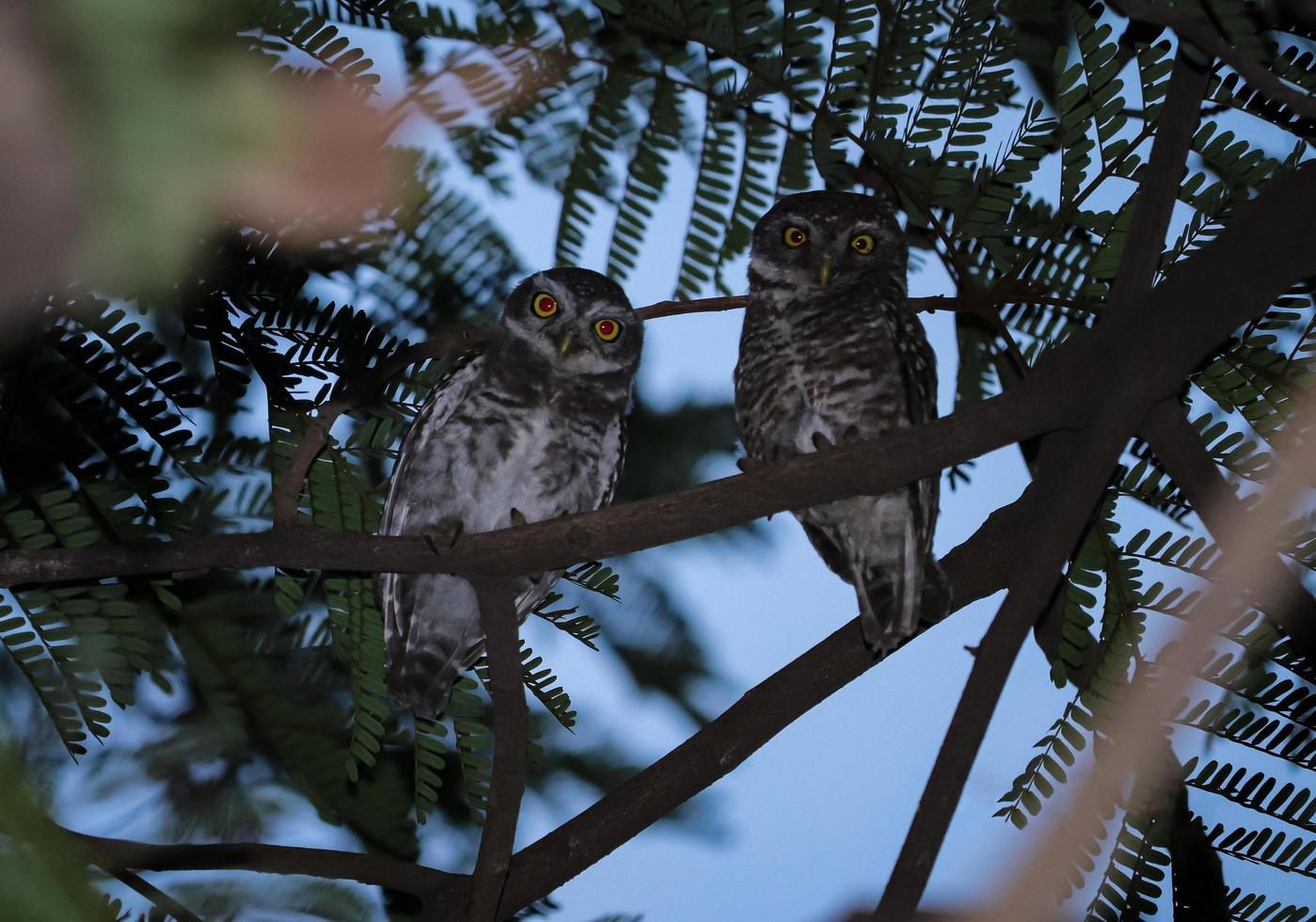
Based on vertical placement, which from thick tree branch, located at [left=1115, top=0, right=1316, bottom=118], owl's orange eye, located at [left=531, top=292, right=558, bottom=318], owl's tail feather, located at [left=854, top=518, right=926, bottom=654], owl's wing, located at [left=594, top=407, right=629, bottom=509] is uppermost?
thick tree branch, located at [left=1115, top=0, right=1316, bottom=118]

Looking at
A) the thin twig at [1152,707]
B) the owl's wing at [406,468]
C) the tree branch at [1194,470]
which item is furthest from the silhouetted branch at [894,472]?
the thin twig at [1152,707]

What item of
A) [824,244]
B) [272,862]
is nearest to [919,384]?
[824,244]

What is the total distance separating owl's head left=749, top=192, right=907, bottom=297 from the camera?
10.5 ft

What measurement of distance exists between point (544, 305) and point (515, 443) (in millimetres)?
388

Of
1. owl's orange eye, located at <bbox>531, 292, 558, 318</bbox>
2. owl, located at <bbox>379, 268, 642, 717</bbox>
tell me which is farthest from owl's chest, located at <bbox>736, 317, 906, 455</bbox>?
owl's orange eye, located at <bbox>531, 292, 558, 318</bbox>

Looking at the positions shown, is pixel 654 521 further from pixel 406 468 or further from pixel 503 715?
pixel 406 468

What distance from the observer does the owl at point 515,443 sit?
299cm

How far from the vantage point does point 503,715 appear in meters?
2.29

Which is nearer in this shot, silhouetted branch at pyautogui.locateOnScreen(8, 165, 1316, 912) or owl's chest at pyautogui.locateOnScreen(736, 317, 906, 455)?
silhouetted branch at pyautogui.locateOnScreen(8, 165, 1316, 912)

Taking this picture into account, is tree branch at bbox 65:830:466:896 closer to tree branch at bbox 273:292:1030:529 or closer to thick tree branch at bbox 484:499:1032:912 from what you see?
thick tree branch at bbox 484:499:1032:912

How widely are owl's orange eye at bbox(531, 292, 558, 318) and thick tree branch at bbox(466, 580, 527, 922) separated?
3.77 feet

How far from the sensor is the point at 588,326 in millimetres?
3264

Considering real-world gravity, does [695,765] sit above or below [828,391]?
below

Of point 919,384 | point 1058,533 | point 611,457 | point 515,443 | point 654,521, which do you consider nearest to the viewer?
point 1058,533
